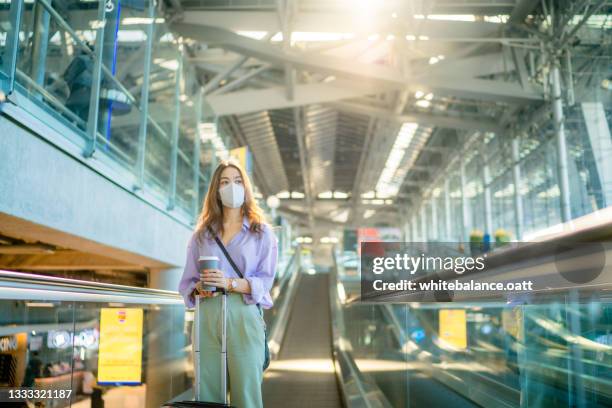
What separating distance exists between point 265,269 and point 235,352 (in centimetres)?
36

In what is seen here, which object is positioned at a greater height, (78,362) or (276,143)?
(276,143)

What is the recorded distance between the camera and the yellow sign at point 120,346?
3859mm

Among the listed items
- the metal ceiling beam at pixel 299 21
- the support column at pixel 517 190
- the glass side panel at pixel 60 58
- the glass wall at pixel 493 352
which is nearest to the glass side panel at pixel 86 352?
the glass wall at pixel 493 352

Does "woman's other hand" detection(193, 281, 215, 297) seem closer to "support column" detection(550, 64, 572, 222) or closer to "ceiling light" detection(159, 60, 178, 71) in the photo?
"ceiling light" detection(159, 60, 178, 71)

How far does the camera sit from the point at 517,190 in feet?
58.7

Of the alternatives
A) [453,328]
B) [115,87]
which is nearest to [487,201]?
[453,328]

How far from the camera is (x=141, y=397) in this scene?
4.46m

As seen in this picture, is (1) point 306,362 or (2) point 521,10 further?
(2) point 521,10

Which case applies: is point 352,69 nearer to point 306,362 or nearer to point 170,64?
point 170,64

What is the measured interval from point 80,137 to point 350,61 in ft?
31.8

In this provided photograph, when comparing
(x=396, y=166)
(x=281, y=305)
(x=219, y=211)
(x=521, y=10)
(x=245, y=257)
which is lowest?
(x=281, y=305)

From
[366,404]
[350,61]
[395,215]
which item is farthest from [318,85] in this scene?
[395,215]

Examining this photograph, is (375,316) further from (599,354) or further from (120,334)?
(599,354)

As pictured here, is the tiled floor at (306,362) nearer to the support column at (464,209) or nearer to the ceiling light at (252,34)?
the ceiling light at (252,34)
